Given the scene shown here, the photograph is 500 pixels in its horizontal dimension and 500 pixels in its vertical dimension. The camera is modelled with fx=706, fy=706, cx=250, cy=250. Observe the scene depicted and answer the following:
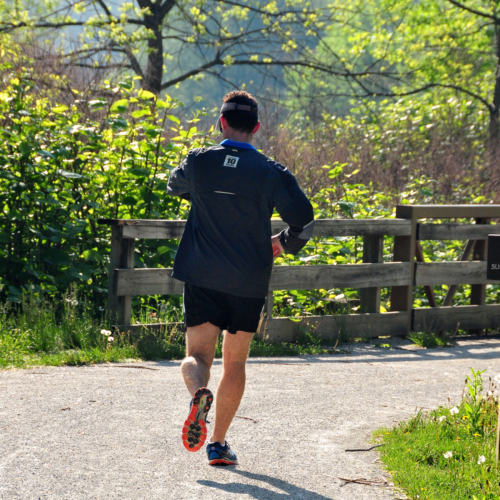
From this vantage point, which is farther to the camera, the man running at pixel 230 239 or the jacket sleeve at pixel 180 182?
the jacket sleeve at pixel 180 182

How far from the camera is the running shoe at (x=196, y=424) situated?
3.39 m

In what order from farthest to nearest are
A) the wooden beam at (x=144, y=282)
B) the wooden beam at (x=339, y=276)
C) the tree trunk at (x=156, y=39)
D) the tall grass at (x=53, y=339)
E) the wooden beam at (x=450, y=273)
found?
the tree trunk at (x=156, y=39)
the wooden beam at (x=450, y=273)
the wooden beam at (x=339, y=276)
the wooden beam at (x=144, y=282)
the tall grass at (x=53, y=339)

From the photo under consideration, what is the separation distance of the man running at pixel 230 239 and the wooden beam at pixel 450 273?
14.8ft

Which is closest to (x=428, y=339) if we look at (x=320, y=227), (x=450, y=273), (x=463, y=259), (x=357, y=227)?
(x=450, y=273)

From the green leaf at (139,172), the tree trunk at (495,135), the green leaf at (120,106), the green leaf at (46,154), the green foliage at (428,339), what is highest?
the tree trunk at (495,135)

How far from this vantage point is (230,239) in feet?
11.9

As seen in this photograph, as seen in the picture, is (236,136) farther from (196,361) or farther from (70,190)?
(70,190)

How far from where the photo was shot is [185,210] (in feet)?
26.7

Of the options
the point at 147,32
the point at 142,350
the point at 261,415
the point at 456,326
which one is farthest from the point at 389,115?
the point at 261,415

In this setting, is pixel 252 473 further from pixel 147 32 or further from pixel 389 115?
pixel 389 115

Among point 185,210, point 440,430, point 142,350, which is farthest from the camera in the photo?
point 185,210

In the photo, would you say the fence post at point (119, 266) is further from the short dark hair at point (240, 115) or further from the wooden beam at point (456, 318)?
the wooden beam at point (456, 318)

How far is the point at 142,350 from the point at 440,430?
300 cm

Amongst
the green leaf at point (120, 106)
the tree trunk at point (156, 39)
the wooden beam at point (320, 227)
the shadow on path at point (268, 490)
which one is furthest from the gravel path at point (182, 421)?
the tree trunk at point (156, 39)
